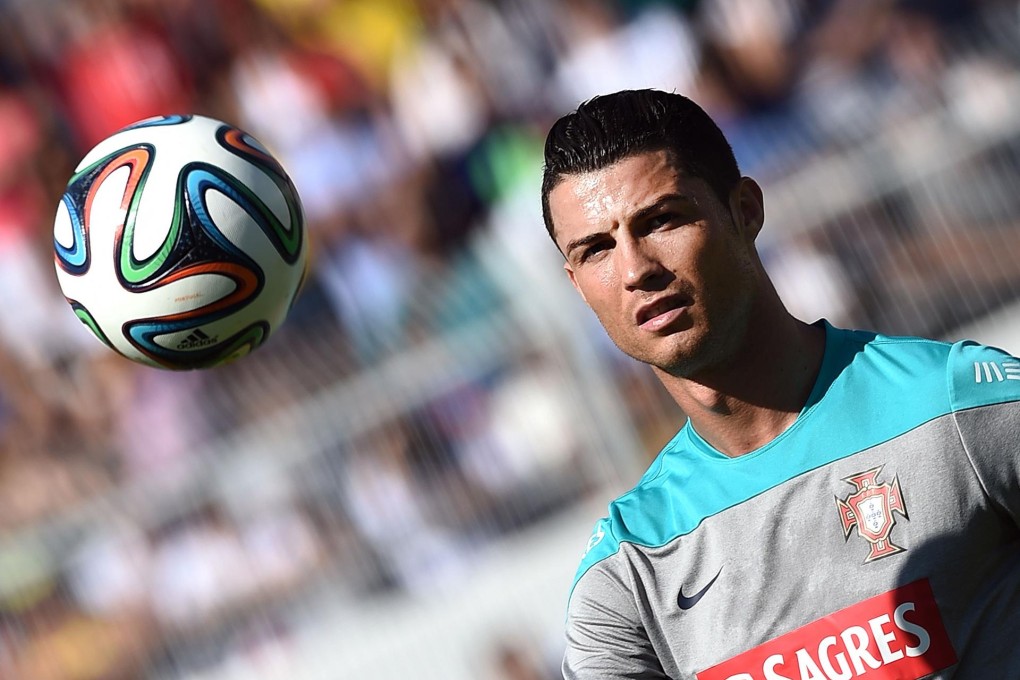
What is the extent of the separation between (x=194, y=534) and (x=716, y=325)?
16.8ft

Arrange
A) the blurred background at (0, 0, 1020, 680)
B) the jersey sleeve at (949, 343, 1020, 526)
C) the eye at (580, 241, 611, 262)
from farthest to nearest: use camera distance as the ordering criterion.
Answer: the blurred background at (0, 0, 1020, 680) < the eye at (580, 241, 611, 262) < the jersey sleeve at (949, 343, 1020, 526)

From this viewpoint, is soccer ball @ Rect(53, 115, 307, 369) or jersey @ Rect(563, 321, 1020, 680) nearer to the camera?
jersey @ Rect(563, 321, 1020, 680)

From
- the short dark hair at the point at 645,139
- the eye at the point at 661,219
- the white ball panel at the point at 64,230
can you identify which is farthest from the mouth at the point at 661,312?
the white ball panel at the point at 64,230

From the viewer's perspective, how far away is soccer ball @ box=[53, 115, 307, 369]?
3990 mm

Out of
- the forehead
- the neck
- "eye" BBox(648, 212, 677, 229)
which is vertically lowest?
the neck

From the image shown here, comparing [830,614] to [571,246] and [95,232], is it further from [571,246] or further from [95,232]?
[95,232]

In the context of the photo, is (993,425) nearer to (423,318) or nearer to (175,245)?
(175,245)

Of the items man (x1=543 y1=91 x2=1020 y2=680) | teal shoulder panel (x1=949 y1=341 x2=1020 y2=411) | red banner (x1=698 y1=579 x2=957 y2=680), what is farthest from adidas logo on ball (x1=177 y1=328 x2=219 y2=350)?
teal shoulder panel (x1=949 y1=341 x2=1020 y2=411)

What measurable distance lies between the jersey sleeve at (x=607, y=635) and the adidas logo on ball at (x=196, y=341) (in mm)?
1760

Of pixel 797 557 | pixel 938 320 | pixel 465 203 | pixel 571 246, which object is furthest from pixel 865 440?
pixel 465 203

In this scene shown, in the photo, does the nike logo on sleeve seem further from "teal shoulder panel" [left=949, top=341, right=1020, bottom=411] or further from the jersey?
"teal shoulder panel" [left=949, top=341, right=1020, bottom=411]

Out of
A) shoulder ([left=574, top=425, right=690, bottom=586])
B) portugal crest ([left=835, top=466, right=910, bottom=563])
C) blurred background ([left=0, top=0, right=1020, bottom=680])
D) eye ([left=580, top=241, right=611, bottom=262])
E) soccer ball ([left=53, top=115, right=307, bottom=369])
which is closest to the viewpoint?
portugal crest ([left=835, top=466, right=910, bottom=563])

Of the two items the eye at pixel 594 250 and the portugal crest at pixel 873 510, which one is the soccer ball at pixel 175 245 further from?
the portugal crest at pixel 873 510

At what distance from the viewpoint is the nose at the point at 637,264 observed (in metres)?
2.49
